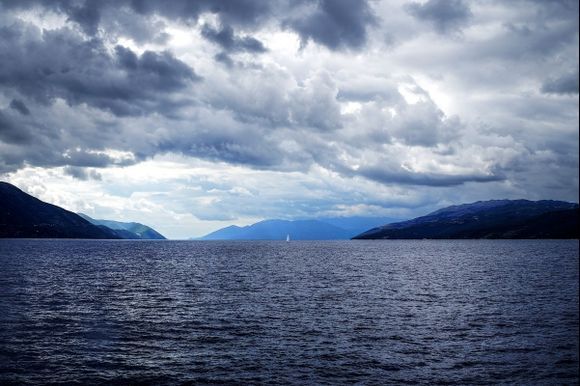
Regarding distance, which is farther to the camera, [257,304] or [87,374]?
[257,304]

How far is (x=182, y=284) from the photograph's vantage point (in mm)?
100000

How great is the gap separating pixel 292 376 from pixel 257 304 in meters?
36.6

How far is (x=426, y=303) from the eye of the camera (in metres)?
73.9

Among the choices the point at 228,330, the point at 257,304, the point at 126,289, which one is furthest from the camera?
the point at 126,289

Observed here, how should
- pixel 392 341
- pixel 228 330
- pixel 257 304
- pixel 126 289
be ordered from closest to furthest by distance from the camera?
pixel 392 341 → pixel 228 330 → pixel 257 304 → pixel 126 289

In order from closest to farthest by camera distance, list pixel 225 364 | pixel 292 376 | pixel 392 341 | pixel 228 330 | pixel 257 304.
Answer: pixel 292 376 → pixel 225 364 → pixel 392 341 → pixel 228 330 → pixel 257 304

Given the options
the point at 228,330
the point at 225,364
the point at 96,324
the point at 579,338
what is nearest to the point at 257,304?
the point at 228,330

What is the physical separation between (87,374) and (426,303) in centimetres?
5601

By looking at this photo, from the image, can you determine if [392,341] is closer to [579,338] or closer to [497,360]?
[497,360]

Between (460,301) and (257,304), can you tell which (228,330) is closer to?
(257,304)

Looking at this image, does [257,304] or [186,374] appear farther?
[257,304]

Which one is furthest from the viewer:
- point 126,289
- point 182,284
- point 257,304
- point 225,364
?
point 182,284

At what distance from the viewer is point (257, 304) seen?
236 feet

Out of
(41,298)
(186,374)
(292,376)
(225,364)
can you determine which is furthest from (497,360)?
(41,298)
